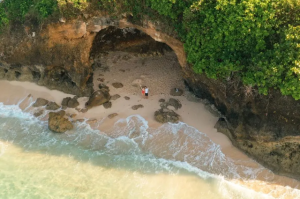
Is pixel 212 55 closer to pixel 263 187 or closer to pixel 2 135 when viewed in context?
pixel 263 187

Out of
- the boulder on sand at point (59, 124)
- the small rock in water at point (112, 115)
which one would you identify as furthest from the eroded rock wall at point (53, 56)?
the small rock in water at point (112, 115)

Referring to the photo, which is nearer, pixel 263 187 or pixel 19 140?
pixel 263 187

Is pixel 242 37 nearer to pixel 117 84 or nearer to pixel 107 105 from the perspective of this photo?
pixel 107 105

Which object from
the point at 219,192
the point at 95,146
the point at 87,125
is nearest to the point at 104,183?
the point at 95,146

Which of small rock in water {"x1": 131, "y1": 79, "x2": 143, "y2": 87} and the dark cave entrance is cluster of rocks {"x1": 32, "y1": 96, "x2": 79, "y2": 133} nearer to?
small rock in water {"x1": 131, "y1": 79, "x2": 143, "y2": 87}

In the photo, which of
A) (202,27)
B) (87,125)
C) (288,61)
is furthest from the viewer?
(87,125)

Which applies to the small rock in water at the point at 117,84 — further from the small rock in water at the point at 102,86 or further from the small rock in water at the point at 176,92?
the small rock in water at the point at 176,92

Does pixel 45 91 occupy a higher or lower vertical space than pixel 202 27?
lower
